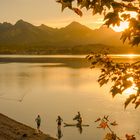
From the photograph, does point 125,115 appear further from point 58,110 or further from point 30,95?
point 30,95

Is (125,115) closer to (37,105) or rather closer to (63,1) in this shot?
(37,105)

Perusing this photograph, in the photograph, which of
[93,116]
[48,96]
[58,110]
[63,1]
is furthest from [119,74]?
[48,96]

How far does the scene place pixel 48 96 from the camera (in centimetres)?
7956

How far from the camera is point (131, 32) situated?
17.0 feet

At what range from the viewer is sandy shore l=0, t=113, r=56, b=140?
34.8 m

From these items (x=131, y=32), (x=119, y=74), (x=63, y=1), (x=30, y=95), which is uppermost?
(x=63, y=1)

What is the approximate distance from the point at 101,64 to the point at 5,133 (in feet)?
99.9

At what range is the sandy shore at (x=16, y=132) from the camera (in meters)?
34.8

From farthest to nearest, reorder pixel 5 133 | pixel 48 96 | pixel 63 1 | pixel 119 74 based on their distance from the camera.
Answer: pixel 48 96 → pixel 5 133 → pixel 119 74 → pixel 63 1

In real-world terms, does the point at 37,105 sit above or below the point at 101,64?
below

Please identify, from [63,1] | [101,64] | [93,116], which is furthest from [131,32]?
[93,116]

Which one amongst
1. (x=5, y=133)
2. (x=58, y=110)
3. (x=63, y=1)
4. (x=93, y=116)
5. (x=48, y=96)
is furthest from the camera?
(x=48, y=96)

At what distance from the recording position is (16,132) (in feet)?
122

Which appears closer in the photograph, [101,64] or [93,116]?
[101,64]
